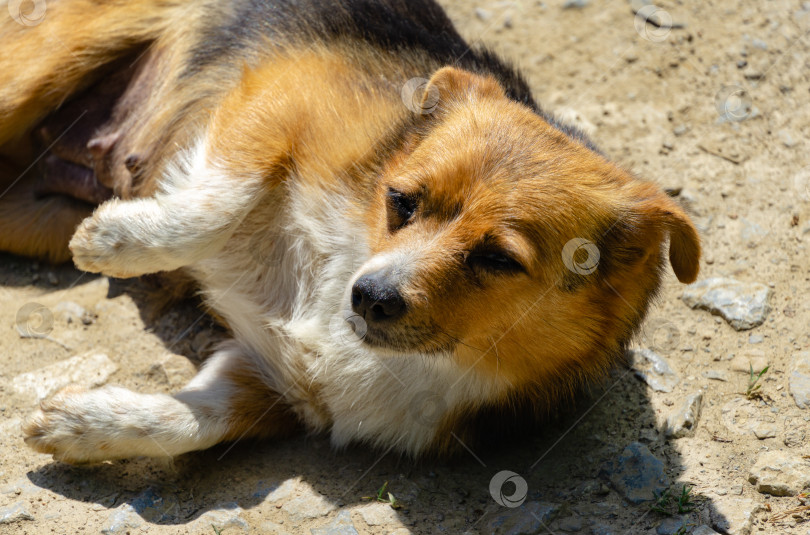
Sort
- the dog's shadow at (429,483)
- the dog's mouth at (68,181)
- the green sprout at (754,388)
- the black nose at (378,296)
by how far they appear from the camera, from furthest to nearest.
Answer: the dog's mouth at (68,181)
the green sprout at (754,388)
the dog's shadow at (429,483)
the black nose at (378,296)

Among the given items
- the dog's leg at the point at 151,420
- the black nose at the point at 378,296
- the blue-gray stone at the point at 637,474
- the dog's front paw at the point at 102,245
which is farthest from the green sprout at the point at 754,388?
the dog's front paw at the point at 102,245

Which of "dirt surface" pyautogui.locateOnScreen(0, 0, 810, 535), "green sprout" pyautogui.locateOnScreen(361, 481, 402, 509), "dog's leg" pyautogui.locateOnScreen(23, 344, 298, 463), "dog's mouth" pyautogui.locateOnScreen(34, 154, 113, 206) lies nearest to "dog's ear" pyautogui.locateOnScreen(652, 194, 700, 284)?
"dirt surface" pyautogui.locateOnScreen(0, 0, 810, 535)

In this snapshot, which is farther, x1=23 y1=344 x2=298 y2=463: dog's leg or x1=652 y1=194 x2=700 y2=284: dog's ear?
x1=23 y1=344 x2=298 y2=463: dog's leg

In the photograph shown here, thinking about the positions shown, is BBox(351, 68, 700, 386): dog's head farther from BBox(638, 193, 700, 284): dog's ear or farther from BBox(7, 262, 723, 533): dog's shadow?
BBox(7, 262, 723, 533): dog's shadow

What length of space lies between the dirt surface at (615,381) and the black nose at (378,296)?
1.07 meters

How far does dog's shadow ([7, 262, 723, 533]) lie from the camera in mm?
4406

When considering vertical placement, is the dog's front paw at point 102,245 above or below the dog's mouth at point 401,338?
above

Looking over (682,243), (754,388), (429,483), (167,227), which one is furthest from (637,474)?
(167,227)

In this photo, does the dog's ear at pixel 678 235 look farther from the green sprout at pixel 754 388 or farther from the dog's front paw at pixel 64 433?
the dog's front paw at pixel 64 433

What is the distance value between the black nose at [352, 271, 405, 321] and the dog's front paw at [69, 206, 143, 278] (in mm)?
1451

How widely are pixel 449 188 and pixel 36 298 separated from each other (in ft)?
10.1

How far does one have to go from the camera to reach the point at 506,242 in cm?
420

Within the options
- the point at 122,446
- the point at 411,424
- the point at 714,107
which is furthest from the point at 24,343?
the point at 714,107

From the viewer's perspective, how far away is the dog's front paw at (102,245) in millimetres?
4824
